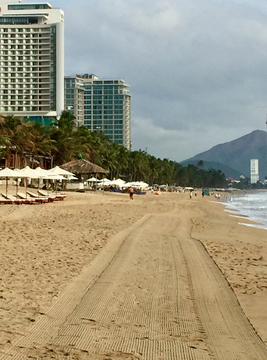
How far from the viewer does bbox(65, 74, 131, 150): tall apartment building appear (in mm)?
181000

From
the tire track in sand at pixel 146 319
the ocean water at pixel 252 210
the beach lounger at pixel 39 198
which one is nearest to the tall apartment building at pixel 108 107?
the ocean water at pixel 252 210

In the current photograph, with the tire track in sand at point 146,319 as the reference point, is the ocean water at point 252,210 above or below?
below

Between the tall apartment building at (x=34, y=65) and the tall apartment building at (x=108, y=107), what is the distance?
59.7 metres

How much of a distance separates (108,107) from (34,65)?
6745cm

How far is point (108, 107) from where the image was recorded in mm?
183125

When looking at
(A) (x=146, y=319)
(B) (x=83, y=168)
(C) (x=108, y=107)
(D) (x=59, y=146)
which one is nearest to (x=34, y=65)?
(D) (x=59, y=146)

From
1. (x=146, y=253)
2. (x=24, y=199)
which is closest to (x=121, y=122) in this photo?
(x=24, y=199)

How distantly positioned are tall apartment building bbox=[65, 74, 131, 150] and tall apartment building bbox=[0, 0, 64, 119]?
59737 millimetres

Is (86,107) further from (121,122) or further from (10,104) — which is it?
(10,104)

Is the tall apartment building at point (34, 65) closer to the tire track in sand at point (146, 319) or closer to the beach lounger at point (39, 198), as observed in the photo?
the beach lounger at point (39, 198)

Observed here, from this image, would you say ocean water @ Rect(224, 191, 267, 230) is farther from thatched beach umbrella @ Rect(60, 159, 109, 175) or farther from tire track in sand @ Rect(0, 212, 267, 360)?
tire track in sand @ Rect(0, 212, 267, 360)

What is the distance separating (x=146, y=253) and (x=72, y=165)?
3730 cm

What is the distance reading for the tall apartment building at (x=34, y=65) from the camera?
4515 inches

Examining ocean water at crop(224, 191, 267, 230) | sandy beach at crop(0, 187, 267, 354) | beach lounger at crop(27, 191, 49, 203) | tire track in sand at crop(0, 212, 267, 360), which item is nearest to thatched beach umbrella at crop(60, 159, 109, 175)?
ocean water at crop(224, 191, 267, 230)
